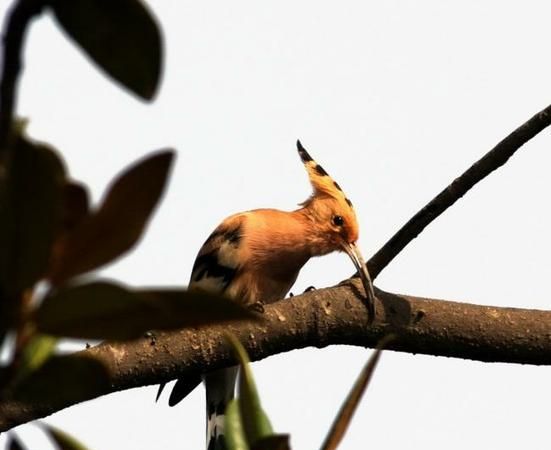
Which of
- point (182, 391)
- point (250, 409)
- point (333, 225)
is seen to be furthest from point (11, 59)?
point (333, 225)

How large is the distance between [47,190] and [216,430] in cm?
422

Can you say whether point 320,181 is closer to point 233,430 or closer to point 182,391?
point 182,391

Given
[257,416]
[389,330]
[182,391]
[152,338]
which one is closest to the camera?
[257,416]

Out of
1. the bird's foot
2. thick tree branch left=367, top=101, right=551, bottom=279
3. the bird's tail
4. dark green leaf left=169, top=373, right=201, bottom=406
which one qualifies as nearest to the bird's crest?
the bird's tail

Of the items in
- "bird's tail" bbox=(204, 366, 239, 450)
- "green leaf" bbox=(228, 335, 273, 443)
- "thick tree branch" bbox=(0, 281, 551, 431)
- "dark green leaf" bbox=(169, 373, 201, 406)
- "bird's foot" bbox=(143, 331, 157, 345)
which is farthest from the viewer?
"bird's tail" bbox=(204, 366, 239, 450)

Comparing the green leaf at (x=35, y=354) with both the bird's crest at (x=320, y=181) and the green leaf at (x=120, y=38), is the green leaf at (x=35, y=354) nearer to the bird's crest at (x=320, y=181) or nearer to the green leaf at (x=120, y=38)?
the green leaf at (x=120, y=38)

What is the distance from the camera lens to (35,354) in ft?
1.76

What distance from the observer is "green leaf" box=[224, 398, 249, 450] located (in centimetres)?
81

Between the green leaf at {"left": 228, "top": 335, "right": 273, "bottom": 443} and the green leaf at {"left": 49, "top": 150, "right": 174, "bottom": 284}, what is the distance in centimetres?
24

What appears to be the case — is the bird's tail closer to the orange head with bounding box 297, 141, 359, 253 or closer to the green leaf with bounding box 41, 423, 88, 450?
the orange head with bounding box 297, 141, 359, 253

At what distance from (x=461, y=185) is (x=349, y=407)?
191cm

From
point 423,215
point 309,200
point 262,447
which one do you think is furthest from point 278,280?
point 262,447

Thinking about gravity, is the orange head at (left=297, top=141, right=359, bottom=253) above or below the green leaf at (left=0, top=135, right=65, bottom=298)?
below

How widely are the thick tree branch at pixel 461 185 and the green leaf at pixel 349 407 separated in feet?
6.16
